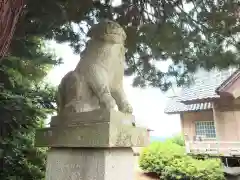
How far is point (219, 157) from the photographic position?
23.6 ft

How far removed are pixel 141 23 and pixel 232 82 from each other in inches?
211

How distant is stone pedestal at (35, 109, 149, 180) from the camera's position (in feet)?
4.46

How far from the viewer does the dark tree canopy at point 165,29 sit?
2.52m

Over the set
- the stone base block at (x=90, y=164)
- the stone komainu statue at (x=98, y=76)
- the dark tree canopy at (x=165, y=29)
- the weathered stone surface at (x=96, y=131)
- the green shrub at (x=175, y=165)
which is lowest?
the green shrub at (x=175, y=165)

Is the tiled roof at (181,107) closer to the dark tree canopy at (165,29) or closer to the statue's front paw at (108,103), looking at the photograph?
the dark tree canopy at (165,29)

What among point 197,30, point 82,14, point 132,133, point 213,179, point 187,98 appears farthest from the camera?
point 187,98

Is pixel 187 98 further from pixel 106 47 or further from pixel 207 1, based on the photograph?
pixel 106 47

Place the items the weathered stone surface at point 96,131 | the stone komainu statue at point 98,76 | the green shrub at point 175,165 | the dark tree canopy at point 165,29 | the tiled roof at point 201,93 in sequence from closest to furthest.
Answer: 1. the weathered stone surface at point 96,131
2. the stone komainu statue at point 98,76
3. the dark tree canopy at point 165,29
4. the green shrub at point 175,165
5. the tiled roof at point 201,93

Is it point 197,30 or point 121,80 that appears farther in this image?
point 197,30

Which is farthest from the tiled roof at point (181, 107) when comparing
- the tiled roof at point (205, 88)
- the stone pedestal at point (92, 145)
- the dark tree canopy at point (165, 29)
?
the stone pedestal at point (92, 145)

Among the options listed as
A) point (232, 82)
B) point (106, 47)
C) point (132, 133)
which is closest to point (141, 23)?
point (106, 47)

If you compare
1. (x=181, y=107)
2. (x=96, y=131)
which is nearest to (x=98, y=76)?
(x=96, y=131)

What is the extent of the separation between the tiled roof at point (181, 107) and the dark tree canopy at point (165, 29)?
563 cm

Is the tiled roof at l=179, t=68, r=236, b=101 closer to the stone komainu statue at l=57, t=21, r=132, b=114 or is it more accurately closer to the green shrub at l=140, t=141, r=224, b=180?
the green shrub at l=140, t=141, r=224, b=180
